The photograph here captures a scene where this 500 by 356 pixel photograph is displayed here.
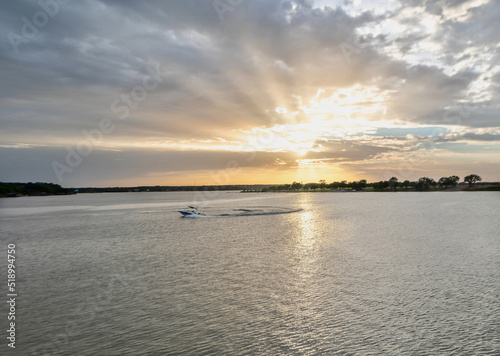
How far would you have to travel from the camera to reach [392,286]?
28.3 m

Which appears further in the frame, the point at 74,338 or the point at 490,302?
the point at 490,302

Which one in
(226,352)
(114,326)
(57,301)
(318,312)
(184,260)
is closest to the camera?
(226,352)

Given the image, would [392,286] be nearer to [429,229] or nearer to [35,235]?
[429,229]

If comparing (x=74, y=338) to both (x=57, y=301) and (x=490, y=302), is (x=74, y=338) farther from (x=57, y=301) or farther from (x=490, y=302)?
(x=490, y=302)

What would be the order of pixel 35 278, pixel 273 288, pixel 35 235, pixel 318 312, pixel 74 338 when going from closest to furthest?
pixel 74 338
pixel 318 312
pixel 273 288
pixel 35 278
pixel 35 235

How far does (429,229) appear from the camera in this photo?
225 feet

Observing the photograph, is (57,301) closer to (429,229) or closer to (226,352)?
(226,352)

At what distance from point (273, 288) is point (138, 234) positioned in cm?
4569

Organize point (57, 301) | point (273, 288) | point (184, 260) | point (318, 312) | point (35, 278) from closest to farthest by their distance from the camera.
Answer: point (318, 312)
point (57, 301)
point (273, 288)
point (35, 278)
point (184, 260)

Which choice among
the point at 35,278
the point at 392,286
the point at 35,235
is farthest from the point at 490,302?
the point at 35,235

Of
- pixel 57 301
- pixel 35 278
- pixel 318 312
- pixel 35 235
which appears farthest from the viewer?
pixel 35 235

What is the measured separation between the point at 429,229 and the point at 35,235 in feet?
287

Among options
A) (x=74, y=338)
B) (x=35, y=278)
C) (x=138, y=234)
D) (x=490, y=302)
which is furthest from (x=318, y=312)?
(x=138, y=234)

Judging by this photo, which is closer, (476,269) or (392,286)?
(392,286)
